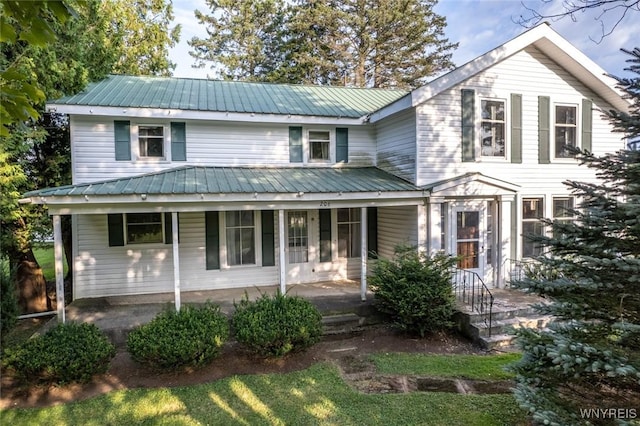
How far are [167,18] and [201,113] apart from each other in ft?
47.6

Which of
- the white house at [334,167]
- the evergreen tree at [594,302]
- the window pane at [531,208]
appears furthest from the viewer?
the window pane at [531,208]

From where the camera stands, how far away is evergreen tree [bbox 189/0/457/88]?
22.2 metres

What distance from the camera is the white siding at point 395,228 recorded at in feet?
29.5

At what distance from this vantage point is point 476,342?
22.7 feet

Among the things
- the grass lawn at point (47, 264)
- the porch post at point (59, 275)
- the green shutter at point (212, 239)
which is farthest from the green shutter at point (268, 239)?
the grass lawn at point (47, 264)

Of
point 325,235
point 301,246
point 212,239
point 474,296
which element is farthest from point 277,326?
point 474,296

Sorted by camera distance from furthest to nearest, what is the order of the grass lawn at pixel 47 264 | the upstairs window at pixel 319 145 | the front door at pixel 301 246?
the grass lawn at pixel 47 264
the upstairs window at pixel 319 145
the front door at pixel 301 246

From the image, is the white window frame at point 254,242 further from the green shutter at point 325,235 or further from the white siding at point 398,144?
the white siding at point 398,144

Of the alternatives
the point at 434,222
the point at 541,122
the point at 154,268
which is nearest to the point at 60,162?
the point at 154,268

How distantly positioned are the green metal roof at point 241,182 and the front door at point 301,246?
1354 mm

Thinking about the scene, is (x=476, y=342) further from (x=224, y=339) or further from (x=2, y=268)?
(x=2, y=268)

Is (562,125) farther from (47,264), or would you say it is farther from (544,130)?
(47,264)

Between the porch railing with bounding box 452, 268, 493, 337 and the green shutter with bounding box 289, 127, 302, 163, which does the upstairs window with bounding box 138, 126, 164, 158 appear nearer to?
the green shutter with bounding box 289, 127, 302, 163

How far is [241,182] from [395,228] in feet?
14.4
